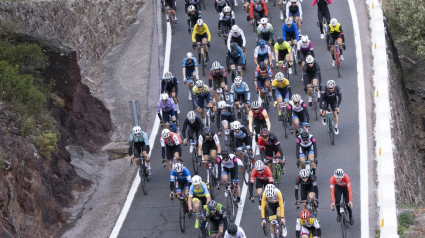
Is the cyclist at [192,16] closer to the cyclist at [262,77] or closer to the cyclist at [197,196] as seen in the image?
the cyclist at [262,77]

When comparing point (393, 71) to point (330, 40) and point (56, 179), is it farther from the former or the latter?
point (56, 179)

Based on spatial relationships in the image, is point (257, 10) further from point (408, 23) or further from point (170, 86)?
point (408, 23)

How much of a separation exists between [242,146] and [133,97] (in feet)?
23.7

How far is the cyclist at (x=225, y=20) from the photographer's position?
30.2 metres

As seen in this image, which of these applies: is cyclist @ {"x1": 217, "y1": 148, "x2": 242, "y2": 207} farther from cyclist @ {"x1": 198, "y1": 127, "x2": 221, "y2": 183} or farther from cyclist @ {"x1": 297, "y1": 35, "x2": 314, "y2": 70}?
cyclist @ {"x1": 297, "y1": 35, "x2": 314, "y2": 70}

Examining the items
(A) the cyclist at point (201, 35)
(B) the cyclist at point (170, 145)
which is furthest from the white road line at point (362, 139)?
(A) the cyclist at point (201, 35)

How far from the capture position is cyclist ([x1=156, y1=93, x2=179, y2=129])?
24750mm

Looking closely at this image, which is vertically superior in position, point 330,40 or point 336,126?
point 330,40

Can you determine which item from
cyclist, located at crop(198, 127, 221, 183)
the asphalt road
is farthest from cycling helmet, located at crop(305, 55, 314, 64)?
cyclist, located at crop(198, 127, 221, 183)

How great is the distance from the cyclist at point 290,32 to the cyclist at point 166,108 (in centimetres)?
570

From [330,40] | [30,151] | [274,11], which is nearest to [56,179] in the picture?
[30,151]

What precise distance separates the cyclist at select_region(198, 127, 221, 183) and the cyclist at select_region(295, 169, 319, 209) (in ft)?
9.72

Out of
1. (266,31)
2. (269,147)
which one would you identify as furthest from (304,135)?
(266,31)

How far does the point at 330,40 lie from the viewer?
28422 millimetres
